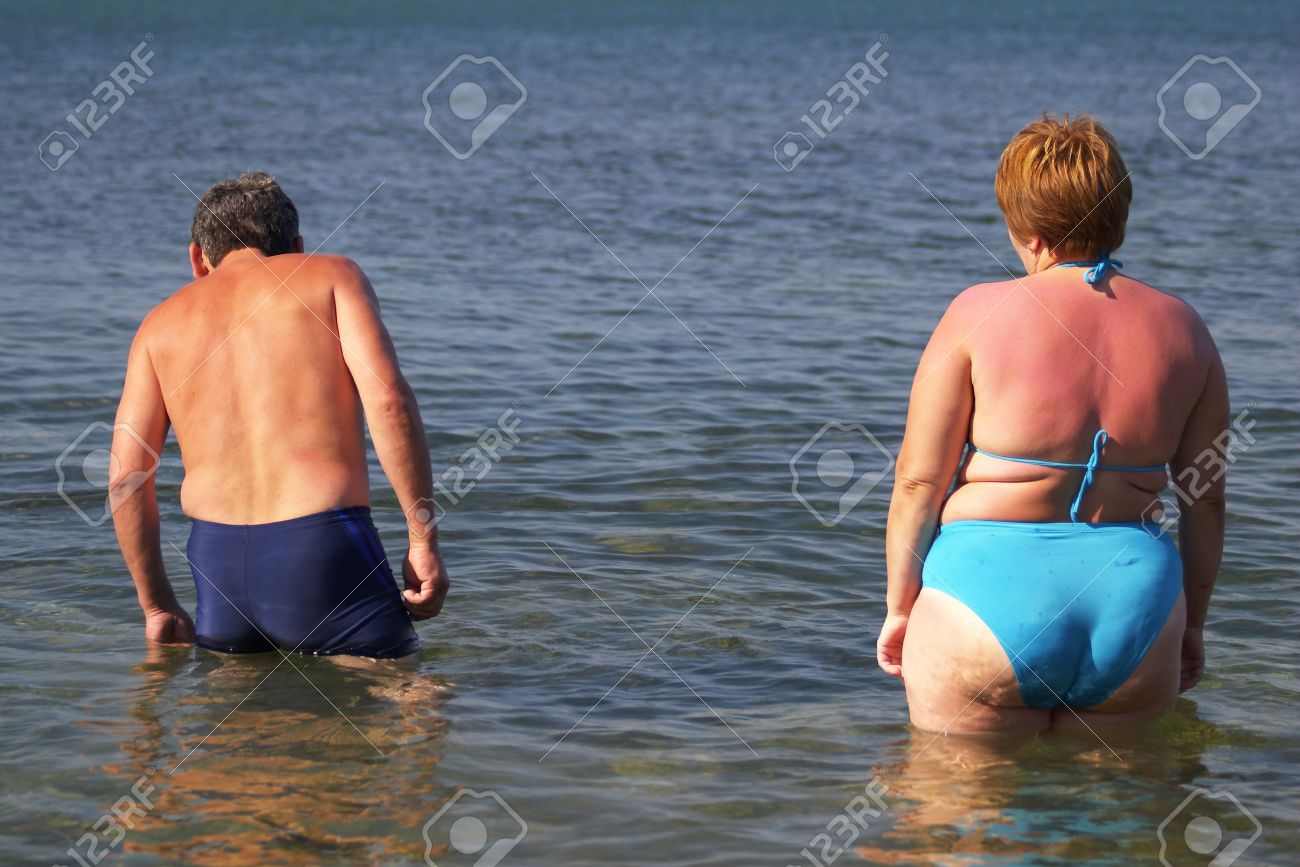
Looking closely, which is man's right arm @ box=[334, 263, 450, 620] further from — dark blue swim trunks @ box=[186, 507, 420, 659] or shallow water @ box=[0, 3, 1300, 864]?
shallow water @ box=[0, 3, 1300, 864]

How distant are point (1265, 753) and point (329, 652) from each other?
8.71 feet

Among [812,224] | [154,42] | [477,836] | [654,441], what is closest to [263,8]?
[154,42]

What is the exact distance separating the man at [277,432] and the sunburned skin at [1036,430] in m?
1.41

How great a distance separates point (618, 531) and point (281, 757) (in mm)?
2469

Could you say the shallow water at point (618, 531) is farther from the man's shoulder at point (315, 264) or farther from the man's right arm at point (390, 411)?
the man's shoulder at point (315, 264)

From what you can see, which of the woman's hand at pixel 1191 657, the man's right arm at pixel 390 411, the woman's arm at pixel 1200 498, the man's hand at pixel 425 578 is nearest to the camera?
the woman's arm at pixel 1200 498

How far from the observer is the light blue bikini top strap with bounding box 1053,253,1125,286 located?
10.9ft

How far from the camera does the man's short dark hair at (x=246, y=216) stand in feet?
13.7

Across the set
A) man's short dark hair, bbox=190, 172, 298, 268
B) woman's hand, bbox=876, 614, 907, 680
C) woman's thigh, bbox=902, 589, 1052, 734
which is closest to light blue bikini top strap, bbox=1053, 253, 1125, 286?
woman's thigh, bbox=902, 589, 1052, 734

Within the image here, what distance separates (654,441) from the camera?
7.54 metres

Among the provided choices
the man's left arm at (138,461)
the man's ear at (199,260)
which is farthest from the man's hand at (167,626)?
the man's ear at (199,260)

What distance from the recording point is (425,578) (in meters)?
4.16

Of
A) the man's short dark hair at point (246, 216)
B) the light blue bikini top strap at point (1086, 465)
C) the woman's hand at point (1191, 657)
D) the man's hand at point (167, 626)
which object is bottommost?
the man's hand at point (167, 626)

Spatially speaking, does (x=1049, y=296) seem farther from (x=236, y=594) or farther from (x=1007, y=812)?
(x=236, y=594)
